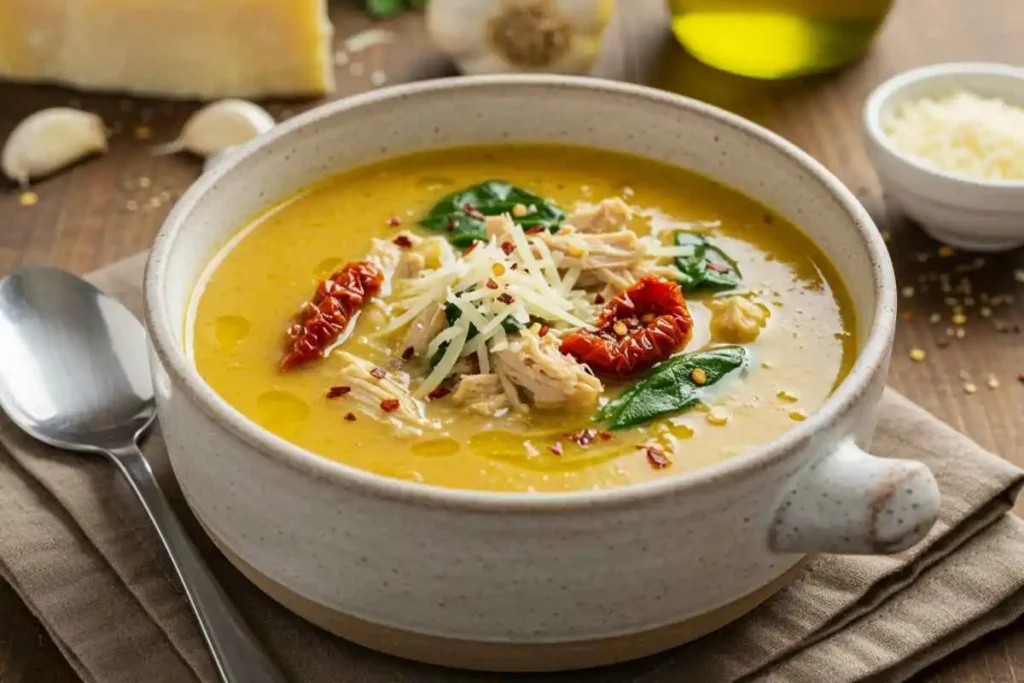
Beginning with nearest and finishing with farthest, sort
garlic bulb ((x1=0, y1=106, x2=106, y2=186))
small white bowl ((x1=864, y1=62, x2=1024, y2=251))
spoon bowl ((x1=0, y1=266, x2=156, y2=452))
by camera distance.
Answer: spoon bowl ((x1=0, y1=266, x2=156, y2=452)) → small white bowl ((x1=864, y1=62, x2=1024, y2=251)) → garlic bulb ((x1=0, y1=106, x2=106, y2=186))

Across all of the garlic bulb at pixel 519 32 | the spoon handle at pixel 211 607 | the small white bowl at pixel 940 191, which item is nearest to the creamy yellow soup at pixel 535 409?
the spoon handle at pixel 211 607

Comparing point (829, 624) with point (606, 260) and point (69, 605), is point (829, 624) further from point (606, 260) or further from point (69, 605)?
point (69, 605)

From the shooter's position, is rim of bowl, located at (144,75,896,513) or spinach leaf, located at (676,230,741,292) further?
spinach leaf, located at (676,230,741,292)

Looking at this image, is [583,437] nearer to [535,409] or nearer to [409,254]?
[535,409]

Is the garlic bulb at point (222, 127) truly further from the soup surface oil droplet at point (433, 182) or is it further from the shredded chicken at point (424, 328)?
the shredded chicken at point (424, 328)

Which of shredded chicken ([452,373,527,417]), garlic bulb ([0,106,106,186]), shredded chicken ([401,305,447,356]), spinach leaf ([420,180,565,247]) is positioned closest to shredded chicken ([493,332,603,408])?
shredded chicken ([452,373,527,417])

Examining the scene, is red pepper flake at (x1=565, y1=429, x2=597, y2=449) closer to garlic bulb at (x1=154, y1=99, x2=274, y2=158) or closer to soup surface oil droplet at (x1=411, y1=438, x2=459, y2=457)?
soup surface oil droplet at (x1=411, y1=438, x2=459, y2=457)

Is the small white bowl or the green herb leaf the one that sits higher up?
the small white bowl

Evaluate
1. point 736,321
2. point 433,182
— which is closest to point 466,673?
point 736,321
